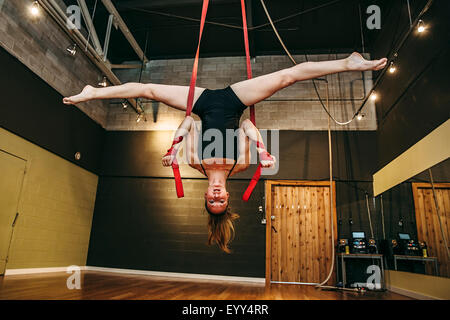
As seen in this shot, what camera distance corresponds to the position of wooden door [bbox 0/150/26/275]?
468 cm

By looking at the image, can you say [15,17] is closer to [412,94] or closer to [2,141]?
[2,141]

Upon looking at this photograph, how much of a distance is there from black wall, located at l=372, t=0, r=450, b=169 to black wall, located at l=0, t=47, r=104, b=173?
5.94m

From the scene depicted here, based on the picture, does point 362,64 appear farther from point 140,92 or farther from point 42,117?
point 42,117

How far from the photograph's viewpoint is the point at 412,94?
4.80m

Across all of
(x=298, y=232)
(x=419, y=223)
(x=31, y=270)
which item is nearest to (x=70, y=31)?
(x=31, y=270)

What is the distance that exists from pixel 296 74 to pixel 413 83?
3.03 metres

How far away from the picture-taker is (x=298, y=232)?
6.13m

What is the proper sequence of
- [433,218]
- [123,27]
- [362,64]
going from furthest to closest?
Answer: [123,27]
[433,218]
[362,64]

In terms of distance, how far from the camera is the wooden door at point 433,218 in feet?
11.5

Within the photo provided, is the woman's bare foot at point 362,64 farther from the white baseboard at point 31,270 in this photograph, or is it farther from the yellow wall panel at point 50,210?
the white baseboard at point 31,270

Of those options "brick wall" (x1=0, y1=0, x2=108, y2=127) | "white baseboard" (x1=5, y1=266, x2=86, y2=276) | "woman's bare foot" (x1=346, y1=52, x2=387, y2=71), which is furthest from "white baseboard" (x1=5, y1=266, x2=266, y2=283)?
"woman's bare foot" (x1=346, y1=52, x2=387, y2=71)

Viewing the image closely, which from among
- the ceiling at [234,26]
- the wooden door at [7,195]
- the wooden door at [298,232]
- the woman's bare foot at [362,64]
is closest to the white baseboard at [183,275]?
the wooden door at [298,232]

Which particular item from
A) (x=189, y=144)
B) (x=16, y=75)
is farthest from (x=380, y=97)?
(x=16, y=75)

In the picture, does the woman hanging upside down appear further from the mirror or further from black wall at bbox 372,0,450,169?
black wall at bbox 372,0,450,169
